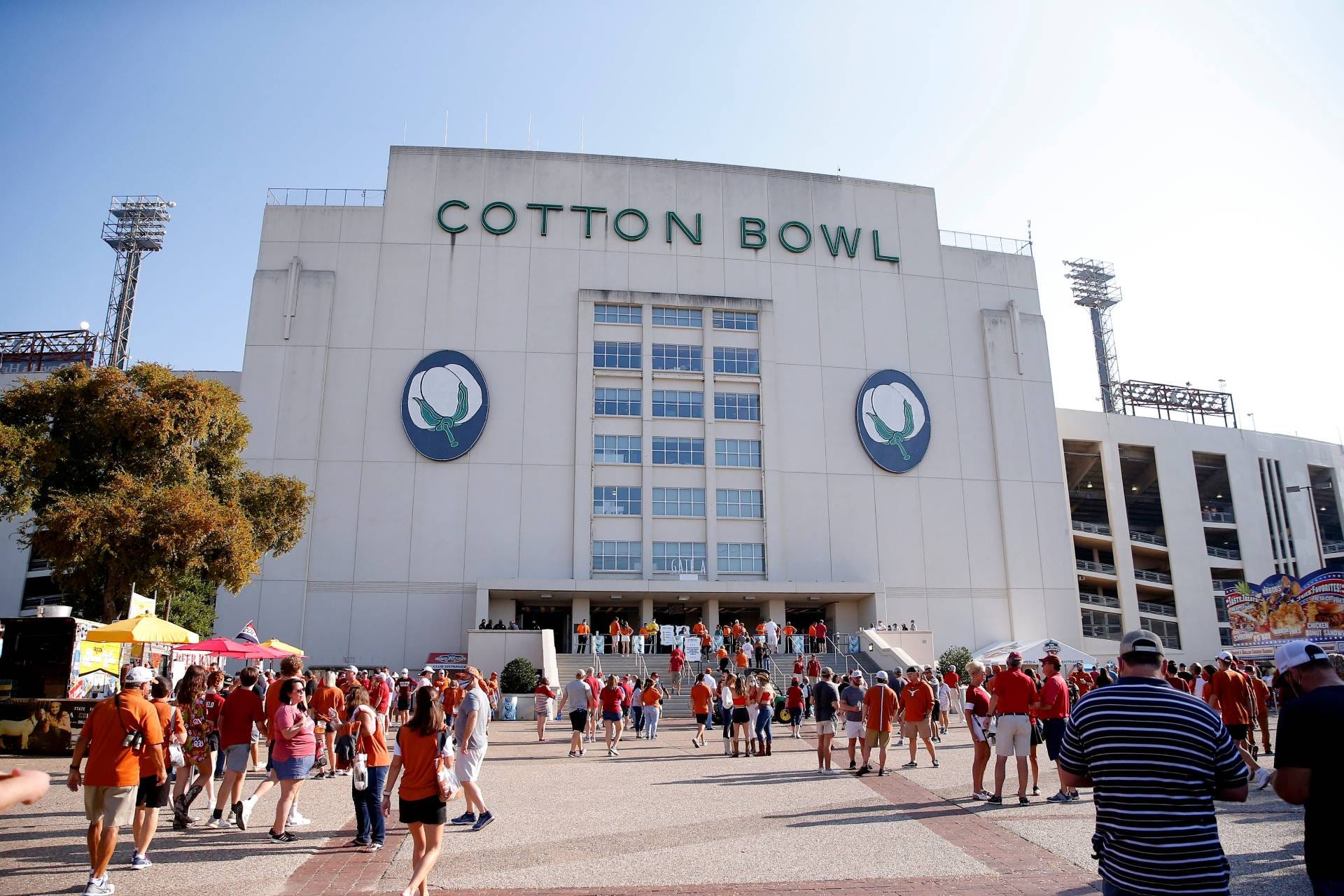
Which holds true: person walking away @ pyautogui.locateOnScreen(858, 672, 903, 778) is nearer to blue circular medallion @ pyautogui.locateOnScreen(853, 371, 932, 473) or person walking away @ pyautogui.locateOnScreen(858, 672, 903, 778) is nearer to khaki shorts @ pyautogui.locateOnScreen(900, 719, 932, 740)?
khaki shorts @ pyautogui.locateOnScreen(900, 719, 932, 740)

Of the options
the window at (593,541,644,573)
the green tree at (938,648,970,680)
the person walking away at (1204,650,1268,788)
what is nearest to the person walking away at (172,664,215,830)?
the person walking away at (1204,650,1268,788)

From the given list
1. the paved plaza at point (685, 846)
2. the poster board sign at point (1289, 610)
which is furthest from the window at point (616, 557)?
the paved plaza at point (685, 846)

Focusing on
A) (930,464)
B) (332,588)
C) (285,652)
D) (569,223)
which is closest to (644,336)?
(569,223)

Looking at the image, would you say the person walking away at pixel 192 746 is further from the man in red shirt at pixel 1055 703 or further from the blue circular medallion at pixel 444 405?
the blue circular medallion at pixel 444 405

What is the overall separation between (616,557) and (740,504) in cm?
621

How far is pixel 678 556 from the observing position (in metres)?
40.5

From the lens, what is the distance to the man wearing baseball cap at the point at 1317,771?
4.14 meters

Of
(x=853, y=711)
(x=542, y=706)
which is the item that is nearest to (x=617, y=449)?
(x=542, y=706)

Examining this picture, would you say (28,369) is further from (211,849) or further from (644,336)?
(211,849)

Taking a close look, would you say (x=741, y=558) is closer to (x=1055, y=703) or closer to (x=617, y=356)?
(x=617, y=356)

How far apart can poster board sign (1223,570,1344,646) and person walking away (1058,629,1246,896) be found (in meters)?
26.5

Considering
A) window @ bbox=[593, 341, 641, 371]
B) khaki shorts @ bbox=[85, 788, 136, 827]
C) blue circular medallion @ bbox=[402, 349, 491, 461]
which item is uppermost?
window @ bbox=[593, 341, 641, 371]

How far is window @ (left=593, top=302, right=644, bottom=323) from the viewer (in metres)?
42.2

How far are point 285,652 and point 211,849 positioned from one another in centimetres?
1450
